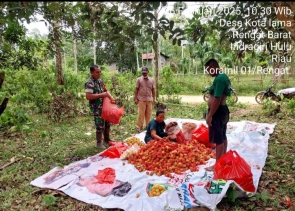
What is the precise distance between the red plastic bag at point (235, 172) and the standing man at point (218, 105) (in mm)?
443

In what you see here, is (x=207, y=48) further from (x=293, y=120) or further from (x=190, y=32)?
(x=190, y=32)

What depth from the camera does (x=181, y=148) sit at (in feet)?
13.7

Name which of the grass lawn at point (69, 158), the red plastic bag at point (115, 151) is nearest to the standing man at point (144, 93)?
the grass lawn at point (69, 158)

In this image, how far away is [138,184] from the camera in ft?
11.3

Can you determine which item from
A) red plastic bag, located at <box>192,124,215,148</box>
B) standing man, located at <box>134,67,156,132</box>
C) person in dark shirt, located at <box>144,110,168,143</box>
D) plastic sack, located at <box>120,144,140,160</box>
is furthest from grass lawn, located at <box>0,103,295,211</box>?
person in dark shirt, located at <box>144,110,168,143</box>

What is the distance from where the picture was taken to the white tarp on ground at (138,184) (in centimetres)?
293

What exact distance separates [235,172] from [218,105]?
0.85m

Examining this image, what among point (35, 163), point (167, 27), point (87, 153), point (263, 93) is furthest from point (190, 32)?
point (263, 93)

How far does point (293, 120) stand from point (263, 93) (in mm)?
Result: 3328

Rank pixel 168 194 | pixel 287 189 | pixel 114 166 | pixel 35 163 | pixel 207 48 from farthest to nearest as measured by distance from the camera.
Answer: pixel 207 48, pixel 35 163, pixel 114 166, pixel 287 189, pixel 168 194

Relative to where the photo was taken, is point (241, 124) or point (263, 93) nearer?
point (241, 124)

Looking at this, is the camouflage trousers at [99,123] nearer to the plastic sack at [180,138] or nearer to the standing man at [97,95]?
the standing man at [97,95]

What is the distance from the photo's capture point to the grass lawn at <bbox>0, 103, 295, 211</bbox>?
318 cm

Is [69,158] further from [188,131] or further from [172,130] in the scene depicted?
[188,131]
